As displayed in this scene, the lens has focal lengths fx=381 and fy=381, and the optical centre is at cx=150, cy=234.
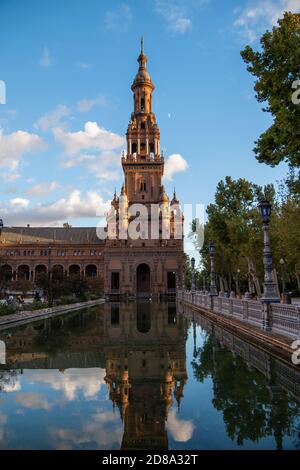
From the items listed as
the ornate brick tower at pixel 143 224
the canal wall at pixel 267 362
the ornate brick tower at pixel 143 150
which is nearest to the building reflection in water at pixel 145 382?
the canal wall at pixel 267 362

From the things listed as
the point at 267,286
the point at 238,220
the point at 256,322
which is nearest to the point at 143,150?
the point at 238,220

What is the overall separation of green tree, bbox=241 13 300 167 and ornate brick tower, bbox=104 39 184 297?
185 ft

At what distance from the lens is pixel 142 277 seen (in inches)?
2972

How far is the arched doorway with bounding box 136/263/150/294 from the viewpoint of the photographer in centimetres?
7481

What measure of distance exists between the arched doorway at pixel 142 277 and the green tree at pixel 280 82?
60.2 meters

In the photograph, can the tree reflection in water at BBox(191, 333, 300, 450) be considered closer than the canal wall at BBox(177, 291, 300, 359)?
Yes

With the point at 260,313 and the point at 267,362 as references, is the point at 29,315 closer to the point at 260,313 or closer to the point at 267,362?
the point at 260,313

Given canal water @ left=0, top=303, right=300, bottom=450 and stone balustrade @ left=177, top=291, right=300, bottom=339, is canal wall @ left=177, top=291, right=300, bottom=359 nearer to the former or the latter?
stone balustrade @ left=177, top=291, right=300, bottom=339

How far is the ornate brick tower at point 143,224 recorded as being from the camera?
2822 inches

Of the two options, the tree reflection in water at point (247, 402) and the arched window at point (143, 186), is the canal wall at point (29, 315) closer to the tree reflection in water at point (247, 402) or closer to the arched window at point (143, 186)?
the tree reflection in water at point (247, 402)

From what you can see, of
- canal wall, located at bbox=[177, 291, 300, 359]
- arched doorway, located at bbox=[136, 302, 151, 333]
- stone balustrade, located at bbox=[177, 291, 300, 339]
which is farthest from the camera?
arched doorway, located at bbox=[136, 302, 151, 333]

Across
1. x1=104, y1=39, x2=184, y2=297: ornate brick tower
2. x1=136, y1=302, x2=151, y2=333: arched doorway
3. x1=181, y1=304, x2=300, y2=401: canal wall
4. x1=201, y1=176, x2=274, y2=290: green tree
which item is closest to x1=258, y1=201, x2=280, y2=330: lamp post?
x1=181, y1=304, x2=300, y2=401: canal wall
